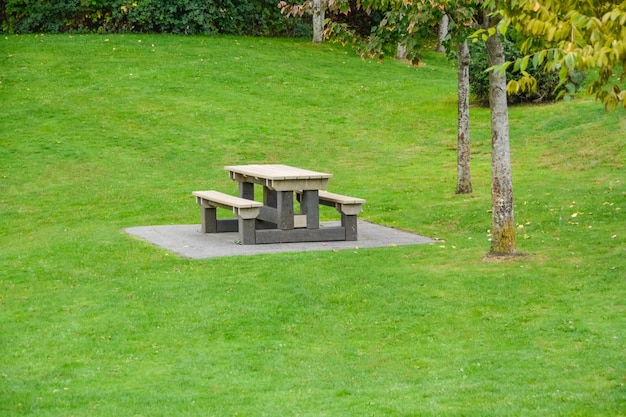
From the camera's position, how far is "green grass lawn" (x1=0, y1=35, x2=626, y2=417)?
8.33 m

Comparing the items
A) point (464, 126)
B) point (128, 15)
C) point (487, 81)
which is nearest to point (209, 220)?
point (464, 126)

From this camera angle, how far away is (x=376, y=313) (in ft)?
34.7

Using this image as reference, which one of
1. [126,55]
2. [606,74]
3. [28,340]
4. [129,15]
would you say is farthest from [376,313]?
[129,15]

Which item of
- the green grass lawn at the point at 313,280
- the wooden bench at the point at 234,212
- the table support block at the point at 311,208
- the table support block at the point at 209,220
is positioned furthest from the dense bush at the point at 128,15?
the table support block at the point at 311,208

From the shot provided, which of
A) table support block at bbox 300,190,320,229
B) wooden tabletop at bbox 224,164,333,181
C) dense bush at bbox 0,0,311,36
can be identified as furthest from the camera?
dense bush at bbox 0,0,311,36

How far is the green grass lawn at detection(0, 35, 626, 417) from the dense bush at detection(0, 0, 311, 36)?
9008 mm

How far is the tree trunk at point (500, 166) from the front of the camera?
496 inches

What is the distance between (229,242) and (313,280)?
2.91 m

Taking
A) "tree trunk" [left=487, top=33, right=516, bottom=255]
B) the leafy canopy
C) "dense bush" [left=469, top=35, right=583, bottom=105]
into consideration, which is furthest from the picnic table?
"dense bush" [left=469, top=35, right=583, bottom=105]

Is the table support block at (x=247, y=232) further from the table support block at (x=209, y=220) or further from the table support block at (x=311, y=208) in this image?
the table support block at (x=209, y=220)

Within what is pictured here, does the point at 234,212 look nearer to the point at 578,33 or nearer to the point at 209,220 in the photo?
the point at 209,220

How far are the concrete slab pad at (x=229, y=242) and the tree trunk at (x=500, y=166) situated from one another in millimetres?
1785

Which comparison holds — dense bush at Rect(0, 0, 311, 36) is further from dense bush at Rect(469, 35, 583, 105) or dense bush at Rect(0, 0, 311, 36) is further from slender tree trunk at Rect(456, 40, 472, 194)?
slender tree trunk at Rect(456, 40, 472, 194)

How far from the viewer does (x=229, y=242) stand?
1449 centimetres
